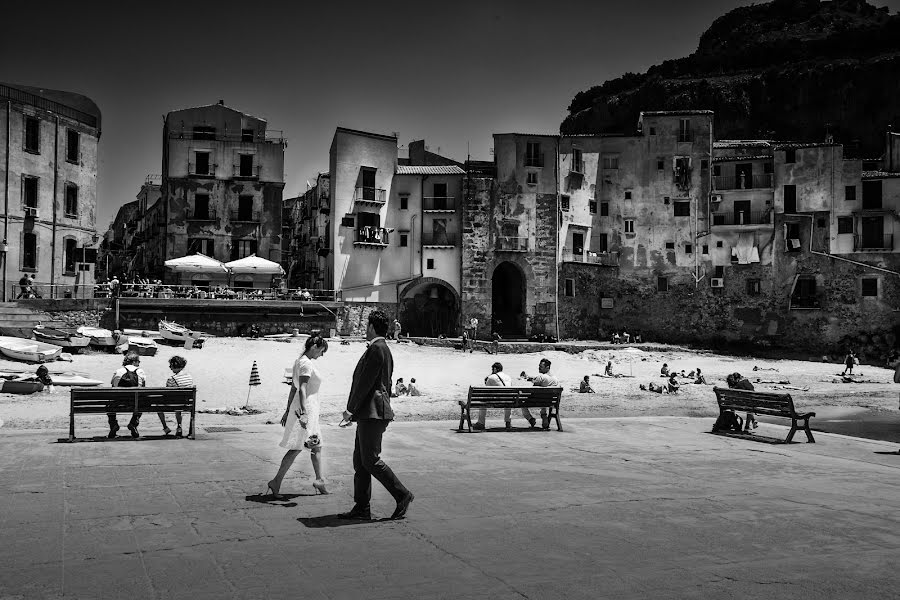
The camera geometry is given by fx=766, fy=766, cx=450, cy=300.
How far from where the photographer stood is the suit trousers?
24.0 feet

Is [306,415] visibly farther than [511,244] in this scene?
No

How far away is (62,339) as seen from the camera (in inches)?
1152

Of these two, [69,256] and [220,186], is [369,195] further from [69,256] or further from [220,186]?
[69,256]

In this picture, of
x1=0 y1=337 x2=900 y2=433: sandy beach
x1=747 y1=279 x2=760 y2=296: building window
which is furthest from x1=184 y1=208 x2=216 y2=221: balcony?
x1=747 y1=279 x2=760 y2=296: building window

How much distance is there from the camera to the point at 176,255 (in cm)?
4778

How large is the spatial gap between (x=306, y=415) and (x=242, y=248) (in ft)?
139

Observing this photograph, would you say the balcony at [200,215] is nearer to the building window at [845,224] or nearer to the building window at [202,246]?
the building window at [202,246]

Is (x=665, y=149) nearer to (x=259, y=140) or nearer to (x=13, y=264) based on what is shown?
(x=259, y=140)

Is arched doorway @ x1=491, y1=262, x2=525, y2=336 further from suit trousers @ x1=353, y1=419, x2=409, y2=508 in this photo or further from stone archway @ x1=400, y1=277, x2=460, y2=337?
suit trousers @ x1=353, y1=419, x2=409, y2=508

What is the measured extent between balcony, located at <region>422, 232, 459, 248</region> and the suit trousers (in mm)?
42773

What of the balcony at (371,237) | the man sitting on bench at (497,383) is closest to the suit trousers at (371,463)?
the man sitting on bench at (497,383)

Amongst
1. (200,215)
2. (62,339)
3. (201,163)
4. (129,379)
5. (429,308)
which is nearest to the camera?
(129,379)

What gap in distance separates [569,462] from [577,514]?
348 cm

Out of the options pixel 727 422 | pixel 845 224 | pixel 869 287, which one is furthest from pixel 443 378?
pixel 869 287
